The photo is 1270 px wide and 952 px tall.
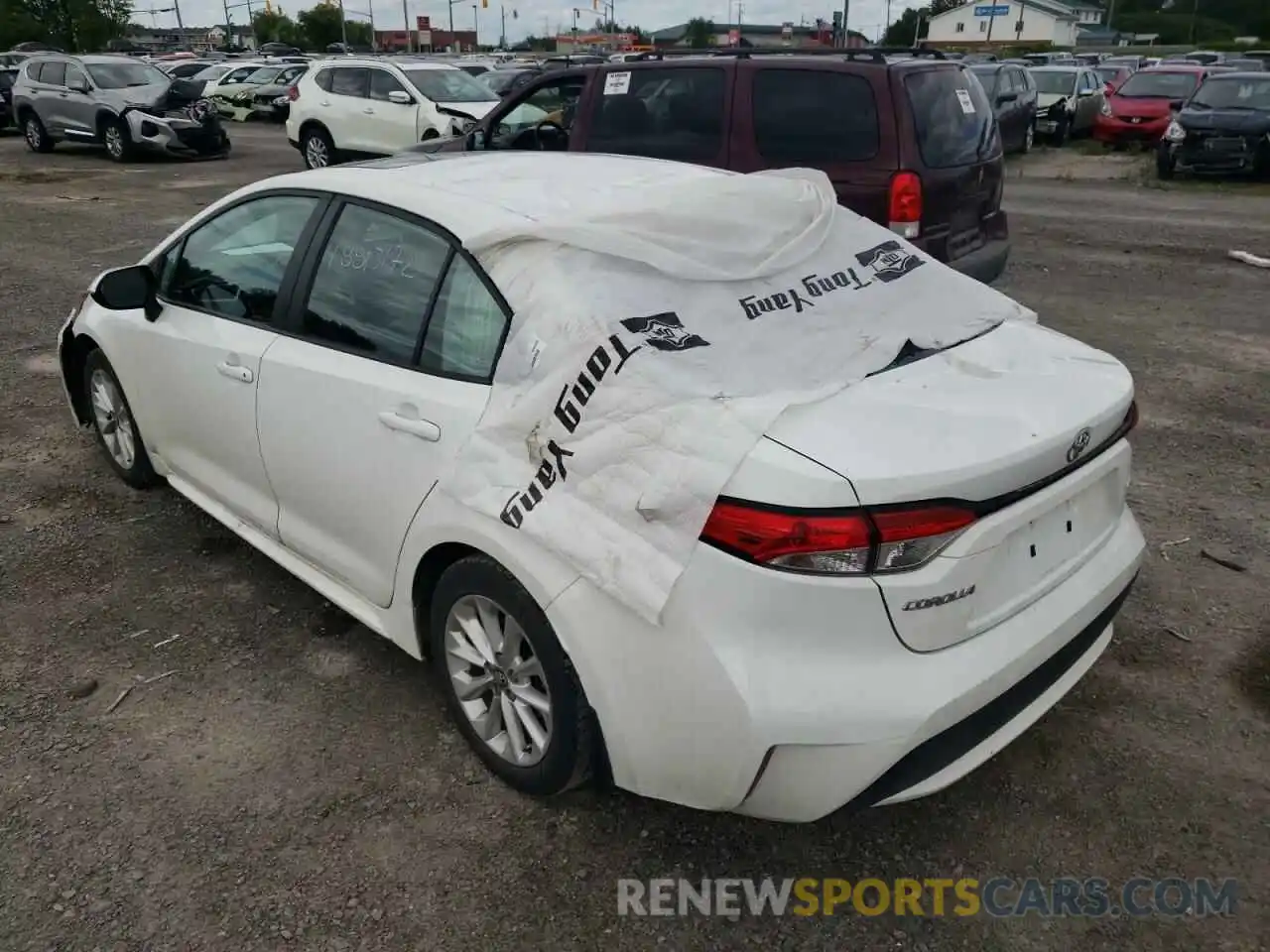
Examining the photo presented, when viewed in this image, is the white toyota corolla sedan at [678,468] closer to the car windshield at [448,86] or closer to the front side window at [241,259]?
the front side window at [241,259]

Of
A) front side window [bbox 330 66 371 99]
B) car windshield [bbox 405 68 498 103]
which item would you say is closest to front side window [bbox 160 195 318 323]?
car windshield [bbox 405 68 498 103]

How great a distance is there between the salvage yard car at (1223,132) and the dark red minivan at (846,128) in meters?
10.1

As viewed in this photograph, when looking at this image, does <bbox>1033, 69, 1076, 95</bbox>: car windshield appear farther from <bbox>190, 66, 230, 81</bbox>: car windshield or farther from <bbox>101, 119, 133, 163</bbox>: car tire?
<bbox>190, 66, 230, 81</bbox>: car windshield

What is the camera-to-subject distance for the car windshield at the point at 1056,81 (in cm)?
2053

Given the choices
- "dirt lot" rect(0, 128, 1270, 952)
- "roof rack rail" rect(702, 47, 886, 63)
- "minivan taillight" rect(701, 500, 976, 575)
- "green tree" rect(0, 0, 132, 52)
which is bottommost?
"dirt lot" rect(0, 128, 1270, 952)

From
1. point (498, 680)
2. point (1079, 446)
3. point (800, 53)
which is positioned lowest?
point (498, 680)

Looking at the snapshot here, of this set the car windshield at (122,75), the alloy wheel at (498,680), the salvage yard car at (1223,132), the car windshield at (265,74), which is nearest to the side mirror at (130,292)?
the alloy wheel at (498,680)

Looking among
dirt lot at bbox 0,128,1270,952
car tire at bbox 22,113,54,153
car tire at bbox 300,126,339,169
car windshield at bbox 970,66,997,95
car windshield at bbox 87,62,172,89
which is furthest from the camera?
car tire at bbox 22,113,54,153

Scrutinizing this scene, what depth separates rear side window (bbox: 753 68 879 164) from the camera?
619 cm

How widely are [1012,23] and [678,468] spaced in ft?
307

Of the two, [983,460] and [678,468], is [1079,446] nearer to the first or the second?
[983,460]

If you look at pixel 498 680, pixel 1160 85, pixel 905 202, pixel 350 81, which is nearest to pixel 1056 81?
pixel 1160 85

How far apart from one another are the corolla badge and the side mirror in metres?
3.24

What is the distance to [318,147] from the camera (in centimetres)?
1644
